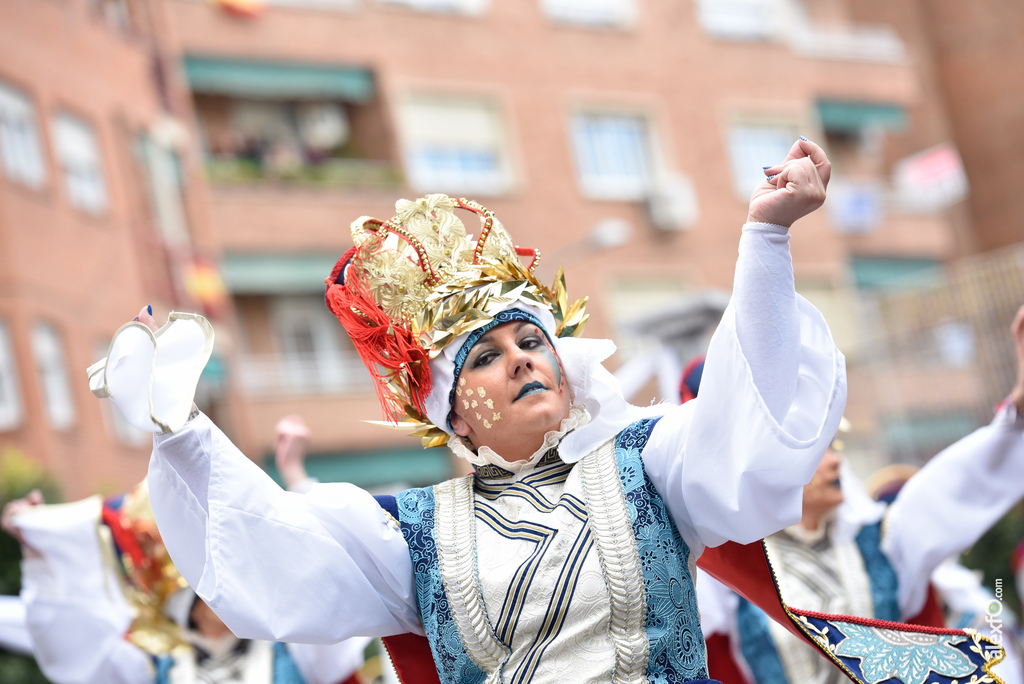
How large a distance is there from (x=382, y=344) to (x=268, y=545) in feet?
2.02

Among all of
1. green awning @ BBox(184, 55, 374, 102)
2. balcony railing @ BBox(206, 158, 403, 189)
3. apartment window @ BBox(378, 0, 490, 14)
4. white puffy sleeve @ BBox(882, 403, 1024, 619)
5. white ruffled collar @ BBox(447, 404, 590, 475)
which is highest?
apartment window @ BBox(378, 0, 490, 14)

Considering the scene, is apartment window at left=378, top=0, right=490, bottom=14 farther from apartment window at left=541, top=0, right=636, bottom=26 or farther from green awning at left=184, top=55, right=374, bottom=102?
→ green awning at left=184, top=55, right=374, bottom=102

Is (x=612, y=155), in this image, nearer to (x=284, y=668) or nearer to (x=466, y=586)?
(x=284, y=668)

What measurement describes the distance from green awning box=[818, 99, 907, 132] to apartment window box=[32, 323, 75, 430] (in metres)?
13.9

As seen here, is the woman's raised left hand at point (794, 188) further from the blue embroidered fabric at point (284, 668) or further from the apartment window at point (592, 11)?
the apartment window at point (592, 11)

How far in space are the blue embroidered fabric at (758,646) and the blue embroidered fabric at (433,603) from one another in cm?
196

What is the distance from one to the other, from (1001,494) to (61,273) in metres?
11.5

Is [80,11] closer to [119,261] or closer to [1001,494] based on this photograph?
[119,261]

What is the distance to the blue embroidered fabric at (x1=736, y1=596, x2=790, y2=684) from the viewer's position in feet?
16.1

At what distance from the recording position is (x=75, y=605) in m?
5.00

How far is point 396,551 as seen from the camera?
3.25 meters

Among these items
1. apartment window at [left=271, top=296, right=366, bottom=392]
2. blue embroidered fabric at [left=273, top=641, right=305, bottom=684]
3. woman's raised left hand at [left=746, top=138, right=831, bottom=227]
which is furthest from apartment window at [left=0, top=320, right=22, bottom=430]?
woman's raised left hand at [left=746, top=138, right=831, bottom=227]

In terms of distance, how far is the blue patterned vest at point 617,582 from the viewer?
3.05 m

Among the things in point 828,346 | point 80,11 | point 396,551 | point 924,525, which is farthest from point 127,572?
point 80,11
